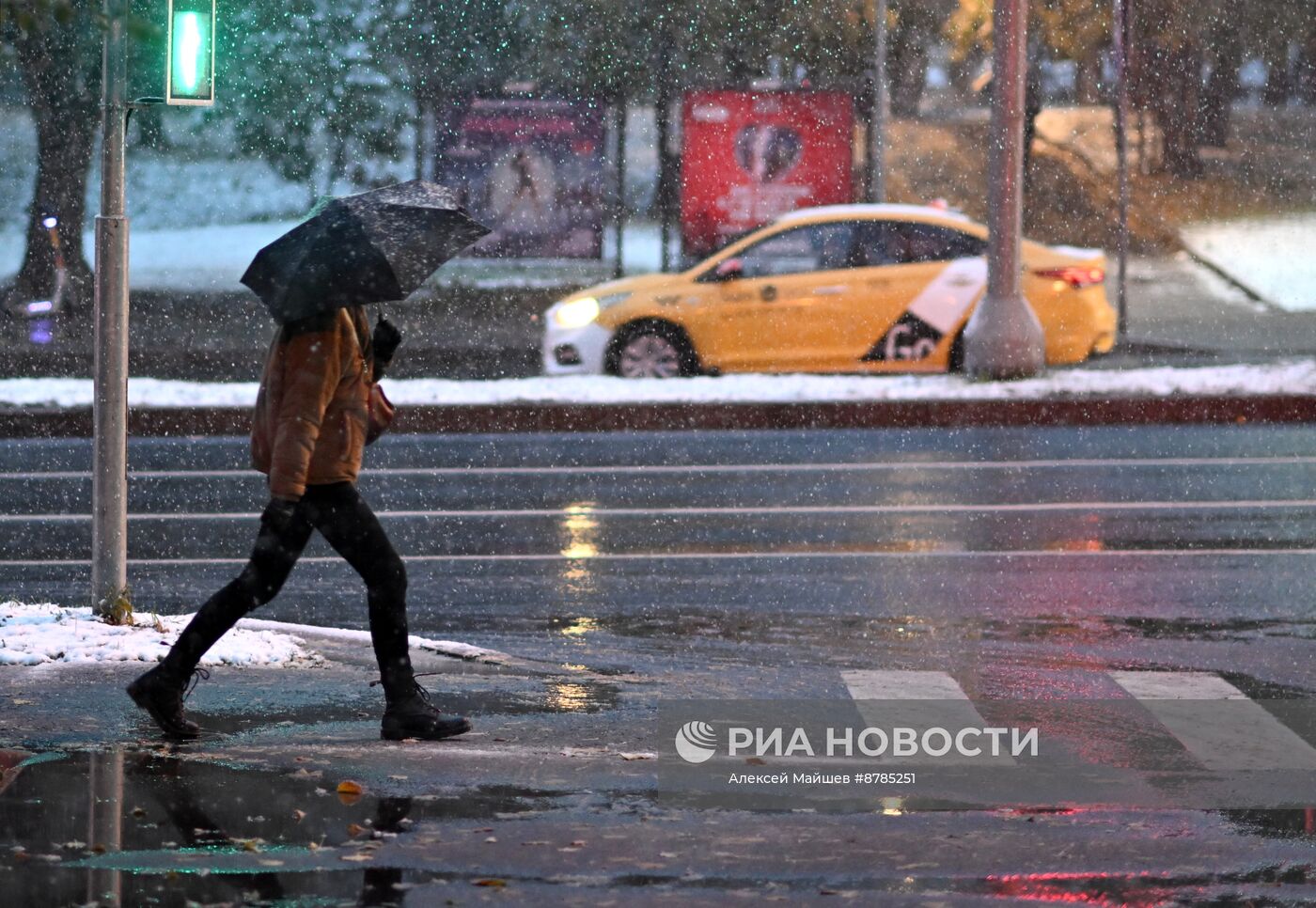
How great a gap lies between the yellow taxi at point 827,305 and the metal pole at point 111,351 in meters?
10.8

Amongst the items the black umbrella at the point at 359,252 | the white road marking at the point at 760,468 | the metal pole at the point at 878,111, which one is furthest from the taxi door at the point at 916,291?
the black umbrella at the point at 359,252

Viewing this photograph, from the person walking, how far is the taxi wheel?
12.3 metres

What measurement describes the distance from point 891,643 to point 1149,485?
5060 mm

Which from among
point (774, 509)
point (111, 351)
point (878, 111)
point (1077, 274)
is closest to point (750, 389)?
point (1077, 274)

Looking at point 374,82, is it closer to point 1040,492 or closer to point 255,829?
point 1040,492

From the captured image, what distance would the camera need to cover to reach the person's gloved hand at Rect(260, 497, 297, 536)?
6410mm

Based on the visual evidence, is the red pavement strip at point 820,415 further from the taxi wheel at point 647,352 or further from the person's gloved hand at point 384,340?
the person's gloved hand at point 384,340

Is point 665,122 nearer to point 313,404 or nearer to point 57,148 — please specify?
point 57,148

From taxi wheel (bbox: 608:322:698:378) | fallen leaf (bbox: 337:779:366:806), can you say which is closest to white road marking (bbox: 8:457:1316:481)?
taxi wheel (bbox: 608:322:698:378)

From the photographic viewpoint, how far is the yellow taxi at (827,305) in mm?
18969

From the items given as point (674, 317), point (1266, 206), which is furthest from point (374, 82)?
point (1266, 206)

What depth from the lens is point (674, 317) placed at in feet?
62.3

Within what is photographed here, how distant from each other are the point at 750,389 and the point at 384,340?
37.5 ft

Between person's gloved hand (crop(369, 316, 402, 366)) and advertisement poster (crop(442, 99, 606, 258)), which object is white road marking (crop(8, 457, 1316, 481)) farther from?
advertisement poster (crop(442, 99, 606, 258))
